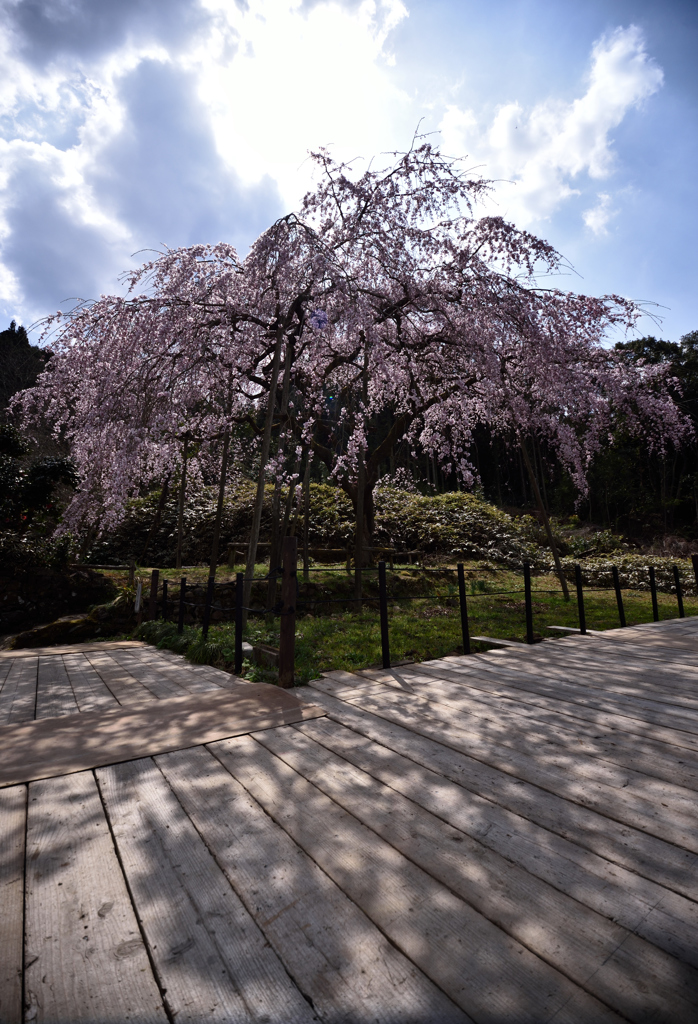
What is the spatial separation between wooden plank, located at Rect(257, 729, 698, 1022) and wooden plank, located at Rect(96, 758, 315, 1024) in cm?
58

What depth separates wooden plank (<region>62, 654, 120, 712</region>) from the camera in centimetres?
369

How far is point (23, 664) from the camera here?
567 cm

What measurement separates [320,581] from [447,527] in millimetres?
5040

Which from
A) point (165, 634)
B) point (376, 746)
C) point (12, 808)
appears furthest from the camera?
point (165, 634)

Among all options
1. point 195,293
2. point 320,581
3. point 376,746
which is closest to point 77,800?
point 376,746

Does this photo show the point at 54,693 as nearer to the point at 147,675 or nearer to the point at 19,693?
the point at 19,693

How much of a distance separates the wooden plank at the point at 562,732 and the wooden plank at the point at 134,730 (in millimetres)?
1006

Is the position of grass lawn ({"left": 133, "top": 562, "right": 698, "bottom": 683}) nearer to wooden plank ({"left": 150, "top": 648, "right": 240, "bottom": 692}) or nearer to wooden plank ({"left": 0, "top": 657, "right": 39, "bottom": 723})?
wooden plank ({"left": 150, "top": 648, "right": 240, "bottom": 692})

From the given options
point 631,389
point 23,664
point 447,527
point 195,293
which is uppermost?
point 195,293

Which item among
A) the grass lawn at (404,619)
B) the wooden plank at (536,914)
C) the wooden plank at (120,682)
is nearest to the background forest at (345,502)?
the grass lawn at (404,619)

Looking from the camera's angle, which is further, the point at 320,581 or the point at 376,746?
the point at 320,581

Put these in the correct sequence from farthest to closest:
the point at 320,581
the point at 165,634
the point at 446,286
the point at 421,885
Answer: the point at 320,581 < the point at 446,286 < the point at 165,634 < the point at 421,885

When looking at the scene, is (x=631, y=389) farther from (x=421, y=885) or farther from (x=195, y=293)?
(x=421, y=885)

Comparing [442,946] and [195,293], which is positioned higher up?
[195,293]
